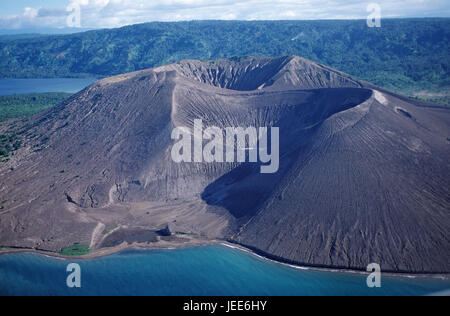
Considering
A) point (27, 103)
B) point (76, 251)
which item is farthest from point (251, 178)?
point (27, 103)

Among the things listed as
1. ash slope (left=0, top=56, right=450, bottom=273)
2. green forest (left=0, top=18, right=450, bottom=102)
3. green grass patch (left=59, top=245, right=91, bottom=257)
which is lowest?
green grass patch (left=59, top=245, right=91, bottom=257)

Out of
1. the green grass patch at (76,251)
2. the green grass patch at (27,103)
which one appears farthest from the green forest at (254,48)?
the green grass patch at (76,251)

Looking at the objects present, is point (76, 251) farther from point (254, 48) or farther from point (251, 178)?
point (254, 48)

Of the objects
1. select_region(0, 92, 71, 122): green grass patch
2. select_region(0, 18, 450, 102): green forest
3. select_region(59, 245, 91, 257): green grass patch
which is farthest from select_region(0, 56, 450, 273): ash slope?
select_region(0, 18, 450, 102): green forest

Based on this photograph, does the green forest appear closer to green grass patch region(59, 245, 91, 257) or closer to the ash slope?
the ash slope

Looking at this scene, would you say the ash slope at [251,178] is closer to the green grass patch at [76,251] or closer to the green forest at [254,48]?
the green grass patch at [76,251]

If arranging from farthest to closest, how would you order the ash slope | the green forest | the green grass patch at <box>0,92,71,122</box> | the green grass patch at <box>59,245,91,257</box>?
the green forest, the green grass patch at <box>0,92,71,122</box>, the green grass patch at <box>59,245,91,257</box>, the ash slope
